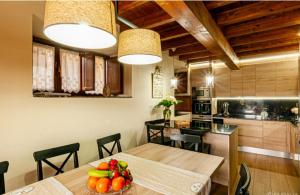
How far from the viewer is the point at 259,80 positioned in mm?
4566

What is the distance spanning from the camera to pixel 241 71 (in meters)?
4.84

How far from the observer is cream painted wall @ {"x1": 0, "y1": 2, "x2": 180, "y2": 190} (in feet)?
5.51

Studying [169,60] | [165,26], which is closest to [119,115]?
[165,26]

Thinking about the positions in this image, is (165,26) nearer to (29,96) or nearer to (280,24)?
(280,24)

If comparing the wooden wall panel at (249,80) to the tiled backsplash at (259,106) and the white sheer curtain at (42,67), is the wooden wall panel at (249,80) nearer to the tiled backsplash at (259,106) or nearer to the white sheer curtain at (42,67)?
the tiled backsplash at (259,106)

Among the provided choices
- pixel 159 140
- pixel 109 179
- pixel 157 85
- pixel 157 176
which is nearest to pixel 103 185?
pixel 109 179

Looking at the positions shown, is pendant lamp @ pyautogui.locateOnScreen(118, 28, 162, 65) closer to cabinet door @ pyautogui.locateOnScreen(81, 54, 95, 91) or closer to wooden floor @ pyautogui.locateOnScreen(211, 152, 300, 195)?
cabinet door @ pyautogui.locateOnScreen(81, 54, 95, 91)

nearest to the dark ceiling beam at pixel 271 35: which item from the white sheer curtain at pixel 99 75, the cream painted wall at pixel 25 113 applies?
the white sheer curtain at pixel 99 75

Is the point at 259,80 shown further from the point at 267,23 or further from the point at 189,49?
the point at 267,23

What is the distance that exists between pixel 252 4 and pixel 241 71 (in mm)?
3051

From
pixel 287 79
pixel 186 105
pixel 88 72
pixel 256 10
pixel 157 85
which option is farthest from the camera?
pixel 186 105

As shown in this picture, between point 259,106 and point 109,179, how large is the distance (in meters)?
5.03

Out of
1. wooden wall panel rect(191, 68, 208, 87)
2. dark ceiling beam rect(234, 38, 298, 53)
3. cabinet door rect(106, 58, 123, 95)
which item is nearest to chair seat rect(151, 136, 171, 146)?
cabinet door rect(106, 58, 123, 95)

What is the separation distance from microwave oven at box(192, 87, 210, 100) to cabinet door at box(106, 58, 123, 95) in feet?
9.71
